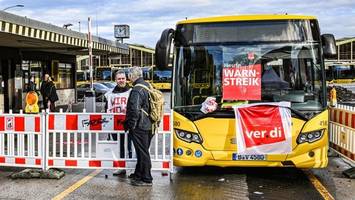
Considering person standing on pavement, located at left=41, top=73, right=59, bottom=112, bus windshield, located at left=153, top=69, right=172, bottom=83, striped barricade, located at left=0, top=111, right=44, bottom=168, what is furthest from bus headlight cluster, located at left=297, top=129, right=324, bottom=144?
bus windshield, located at left=153, top=69, right=172, bottom=83

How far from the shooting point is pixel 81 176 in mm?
7996

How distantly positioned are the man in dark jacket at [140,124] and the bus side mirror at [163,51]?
0.34m

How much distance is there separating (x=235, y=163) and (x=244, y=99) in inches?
39.5

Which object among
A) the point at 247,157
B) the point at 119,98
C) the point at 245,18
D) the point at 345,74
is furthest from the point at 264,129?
the point at 345,74

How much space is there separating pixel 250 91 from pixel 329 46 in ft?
4.55

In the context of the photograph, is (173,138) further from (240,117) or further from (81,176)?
(81,176)

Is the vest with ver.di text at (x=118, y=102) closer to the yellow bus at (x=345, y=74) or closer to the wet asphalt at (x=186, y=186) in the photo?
the wet asphalt at (x=186, y=186)

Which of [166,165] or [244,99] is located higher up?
[244,99]

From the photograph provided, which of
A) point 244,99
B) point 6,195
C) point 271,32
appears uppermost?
point 271,32

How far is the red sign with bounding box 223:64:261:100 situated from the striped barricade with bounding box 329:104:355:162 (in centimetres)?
190

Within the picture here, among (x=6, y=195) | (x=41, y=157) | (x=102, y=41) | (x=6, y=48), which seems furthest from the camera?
(x=102, y=41)

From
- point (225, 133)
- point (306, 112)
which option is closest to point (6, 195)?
point (225, 133)

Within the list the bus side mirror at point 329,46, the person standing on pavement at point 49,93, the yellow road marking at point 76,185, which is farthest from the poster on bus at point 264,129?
the person standing on pavement at point 49,93

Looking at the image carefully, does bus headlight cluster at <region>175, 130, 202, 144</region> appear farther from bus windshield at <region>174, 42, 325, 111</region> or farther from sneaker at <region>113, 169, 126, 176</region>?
sneaker at <region>113, 169, 126, 176</region>
